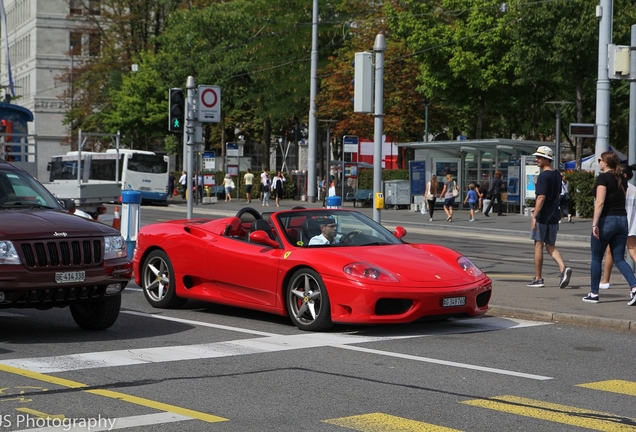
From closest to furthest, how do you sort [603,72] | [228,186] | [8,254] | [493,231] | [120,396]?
1. [120,396]
2. [8,254]
3. [603,72]
4. [493,231]
5. [228,186]

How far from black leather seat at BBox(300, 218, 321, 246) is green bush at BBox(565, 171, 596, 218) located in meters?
26.7

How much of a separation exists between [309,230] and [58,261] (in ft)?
9.13

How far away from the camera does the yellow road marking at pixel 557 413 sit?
20.8 feet

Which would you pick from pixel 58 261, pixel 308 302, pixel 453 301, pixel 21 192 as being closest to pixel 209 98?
pixel 21 192

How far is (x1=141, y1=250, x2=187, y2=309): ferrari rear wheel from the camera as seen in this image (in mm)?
11891

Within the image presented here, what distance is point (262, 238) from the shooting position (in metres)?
10.9

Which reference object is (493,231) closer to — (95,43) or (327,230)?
(327,230)

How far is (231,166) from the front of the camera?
5900 centimetres

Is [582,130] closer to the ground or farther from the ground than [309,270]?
farther from the ground

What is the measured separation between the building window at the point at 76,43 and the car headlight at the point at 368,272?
82.3 metres

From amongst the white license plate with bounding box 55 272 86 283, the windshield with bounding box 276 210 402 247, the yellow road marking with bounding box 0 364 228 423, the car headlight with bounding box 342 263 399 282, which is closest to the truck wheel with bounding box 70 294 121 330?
the white license plate with bounding box 55 272 86 283

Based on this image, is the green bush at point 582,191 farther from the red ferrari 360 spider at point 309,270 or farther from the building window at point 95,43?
the building window at point 95,43

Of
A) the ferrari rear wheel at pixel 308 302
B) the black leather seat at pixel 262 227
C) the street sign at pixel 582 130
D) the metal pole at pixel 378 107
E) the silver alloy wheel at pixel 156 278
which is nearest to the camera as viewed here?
the ferrari rear wheel at pixel 308 302

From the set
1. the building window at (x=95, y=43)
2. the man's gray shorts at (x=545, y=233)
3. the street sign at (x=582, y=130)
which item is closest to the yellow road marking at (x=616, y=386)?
the man's gray shorts at (x=545, y=233)
